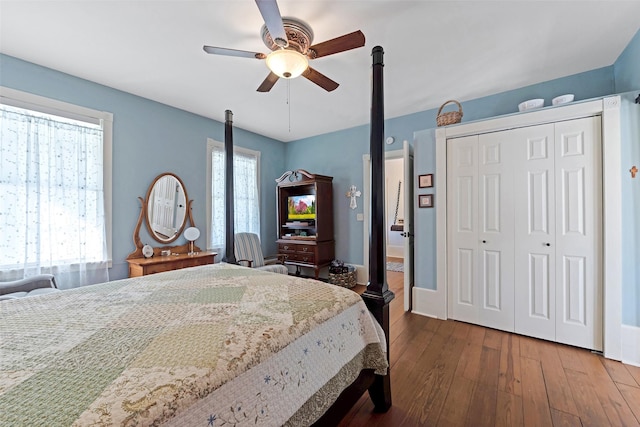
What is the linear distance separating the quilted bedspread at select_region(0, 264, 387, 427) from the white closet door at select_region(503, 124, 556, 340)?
1977 millimetres

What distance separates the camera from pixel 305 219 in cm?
462

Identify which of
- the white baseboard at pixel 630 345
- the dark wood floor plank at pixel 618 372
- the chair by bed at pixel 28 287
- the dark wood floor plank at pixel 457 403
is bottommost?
the dark wood floor plank at pixel 457 403

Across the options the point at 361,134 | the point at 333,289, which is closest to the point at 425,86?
the point at 361,134

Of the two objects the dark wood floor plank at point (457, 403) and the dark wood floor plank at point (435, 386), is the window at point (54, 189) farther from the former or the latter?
the dark wood floor plank at point (457, 403)

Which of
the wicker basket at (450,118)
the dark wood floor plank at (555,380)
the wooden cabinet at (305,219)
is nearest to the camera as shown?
the dark wood floor plank at (555,380)

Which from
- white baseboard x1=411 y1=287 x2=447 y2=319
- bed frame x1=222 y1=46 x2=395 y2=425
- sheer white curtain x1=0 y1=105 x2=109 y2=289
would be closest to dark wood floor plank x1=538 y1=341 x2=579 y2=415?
white baseboard x1=411 y1=287 x2=447 y2=319

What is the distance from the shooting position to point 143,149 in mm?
3301

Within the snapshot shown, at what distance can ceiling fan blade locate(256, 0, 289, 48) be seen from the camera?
136cm

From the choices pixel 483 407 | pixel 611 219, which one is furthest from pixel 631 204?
pixel 483 407

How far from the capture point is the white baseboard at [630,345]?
210cm

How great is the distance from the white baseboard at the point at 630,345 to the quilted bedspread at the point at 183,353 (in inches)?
87.0

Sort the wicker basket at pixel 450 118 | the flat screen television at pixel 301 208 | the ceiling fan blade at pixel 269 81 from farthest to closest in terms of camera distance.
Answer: the flat screen television at pixel 301 208 < the wicker basket at pixel 450 118 < the ceiling fan blade at pixel 269 81

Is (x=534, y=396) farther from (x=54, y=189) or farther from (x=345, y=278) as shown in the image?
(x=54, y=189)

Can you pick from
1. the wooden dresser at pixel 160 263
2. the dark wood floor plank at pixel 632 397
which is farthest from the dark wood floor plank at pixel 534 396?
the wooden dresser at pixel 160 263
